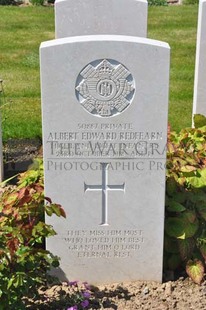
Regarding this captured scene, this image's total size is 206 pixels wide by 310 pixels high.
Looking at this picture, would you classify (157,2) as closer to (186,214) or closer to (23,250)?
(186,214)

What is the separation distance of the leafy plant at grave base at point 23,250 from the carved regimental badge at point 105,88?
65cm

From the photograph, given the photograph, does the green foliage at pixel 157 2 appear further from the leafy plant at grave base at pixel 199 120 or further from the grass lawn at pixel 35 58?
the leafy plant at grave base at pixel 199 120

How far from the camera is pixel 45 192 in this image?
13.6 ft

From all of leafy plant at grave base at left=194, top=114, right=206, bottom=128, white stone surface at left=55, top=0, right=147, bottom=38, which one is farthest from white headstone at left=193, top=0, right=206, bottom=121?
white stone surface at left=55, top=0, right=147, bottom=38

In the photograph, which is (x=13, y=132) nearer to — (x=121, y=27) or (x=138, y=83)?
(x=121, y=27)

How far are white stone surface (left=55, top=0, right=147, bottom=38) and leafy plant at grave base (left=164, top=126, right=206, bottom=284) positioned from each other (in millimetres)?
1298

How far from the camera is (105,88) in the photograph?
3.92m

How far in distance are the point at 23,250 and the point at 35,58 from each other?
7.28 m

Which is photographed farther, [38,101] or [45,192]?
[38,101]

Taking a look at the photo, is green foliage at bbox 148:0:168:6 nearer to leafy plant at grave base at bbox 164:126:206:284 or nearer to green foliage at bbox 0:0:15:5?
green foliage at bbox 0:0:15:5

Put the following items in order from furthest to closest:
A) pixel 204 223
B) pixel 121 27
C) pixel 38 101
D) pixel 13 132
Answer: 1. pixel 38 101
2. pixel 13 132
3. pixel 121 27
4. pixel 204 223

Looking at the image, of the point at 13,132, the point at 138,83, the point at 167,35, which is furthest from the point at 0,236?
the point at 167,35

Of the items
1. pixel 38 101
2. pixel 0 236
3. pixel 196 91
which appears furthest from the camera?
pixel 38 101

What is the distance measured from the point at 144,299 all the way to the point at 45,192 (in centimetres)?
95
